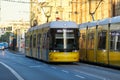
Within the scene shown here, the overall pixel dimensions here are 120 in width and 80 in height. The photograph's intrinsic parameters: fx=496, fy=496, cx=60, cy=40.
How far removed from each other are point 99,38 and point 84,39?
4654 mm

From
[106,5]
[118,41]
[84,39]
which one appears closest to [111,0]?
[106,5]

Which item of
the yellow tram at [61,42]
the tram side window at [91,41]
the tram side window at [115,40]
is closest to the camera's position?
the tram side window at [115,40]

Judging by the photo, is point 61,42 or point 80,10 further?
point 80,10

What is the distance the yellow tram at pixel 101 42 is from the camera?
28.2m

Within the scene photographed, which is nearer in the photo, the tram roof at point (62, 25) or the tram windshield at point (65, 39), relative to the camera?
the tram windshield at point (65, 39)

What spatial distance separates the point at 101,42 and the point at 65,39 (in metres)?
3.13

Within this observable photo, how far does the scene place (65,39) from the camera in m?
33.6

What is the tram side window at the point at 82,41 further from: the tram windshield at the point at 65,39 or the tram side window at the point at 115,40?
the tram side window at the point at 115,40

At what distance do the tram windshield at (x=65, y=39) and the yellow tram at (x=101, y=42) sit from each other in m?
1.29

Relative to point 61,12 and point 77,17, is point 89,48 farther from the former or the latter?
point 61,12

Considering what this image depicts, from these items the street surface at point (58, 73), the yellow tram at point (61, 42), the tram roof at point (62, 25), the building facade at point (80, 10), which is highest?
the building facade at point (80, 10)

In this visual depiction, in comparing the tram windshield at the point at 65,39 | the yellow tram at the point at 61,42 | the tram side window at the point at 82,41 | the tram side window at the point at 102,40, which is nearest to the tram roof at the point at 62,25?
the yellow tram at the point at 61,42

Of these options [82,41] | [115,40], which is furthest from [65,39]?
[115,40]

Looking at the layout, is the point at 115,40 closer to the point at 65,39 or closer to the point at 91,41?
the point at 65,39
